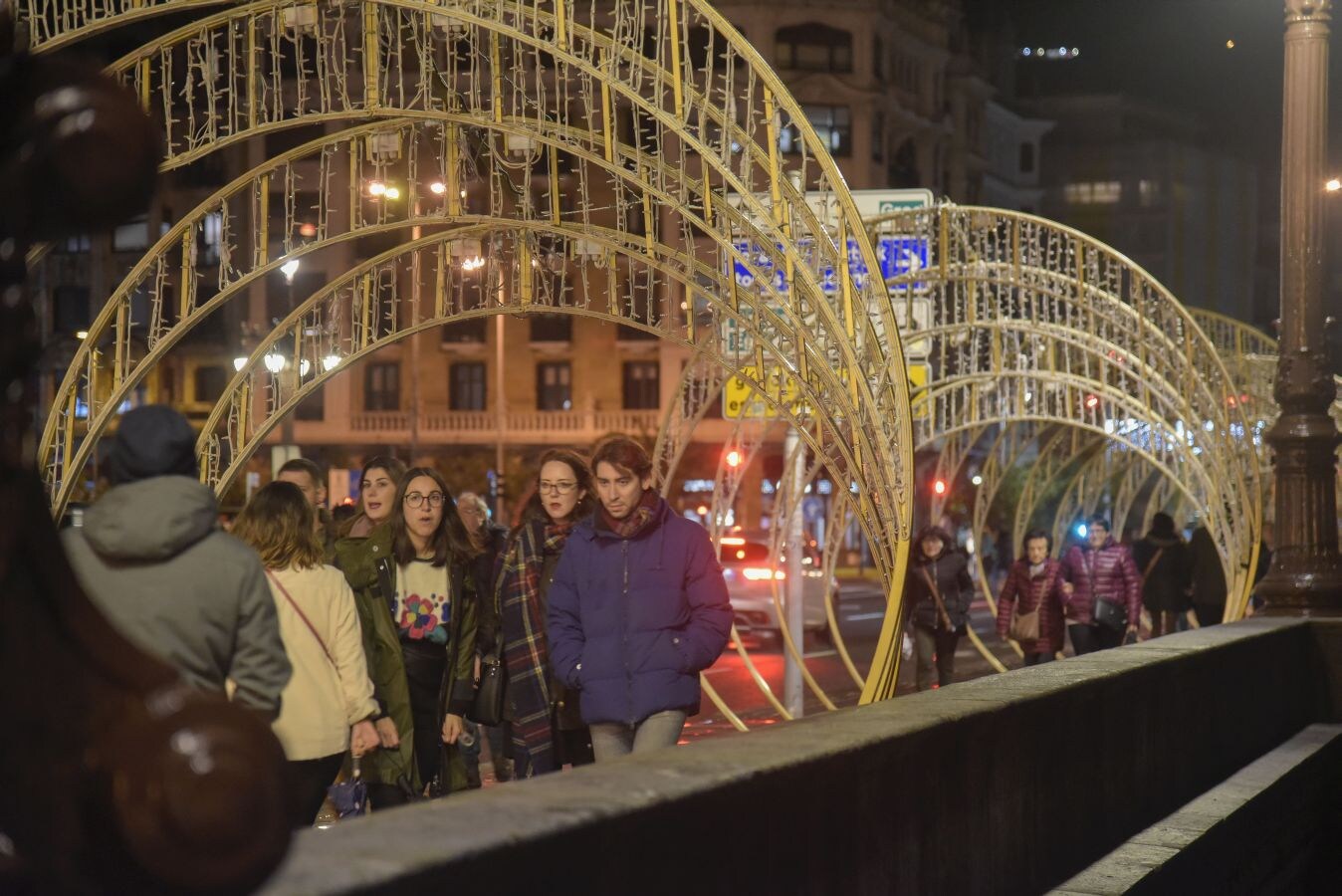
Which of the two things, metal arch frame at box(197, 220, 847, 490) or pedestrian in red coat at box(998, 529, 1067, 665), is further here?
pedestrian in red coat at box(998, 529, 1067, 665)

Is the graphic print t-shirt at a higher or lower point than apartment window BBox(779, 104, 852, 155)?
lower

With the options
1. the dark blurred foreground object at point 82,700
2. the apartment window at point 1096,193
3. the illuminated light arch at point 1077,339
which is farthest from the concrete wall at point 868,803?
Answer: the apartment window at point 1096,193

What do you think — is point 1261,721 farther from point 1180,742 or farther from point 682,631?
point 682,631

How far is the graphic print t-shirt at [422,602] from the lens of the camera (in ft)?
29.0

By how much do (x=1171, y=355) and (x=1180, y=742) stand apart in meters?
13.4

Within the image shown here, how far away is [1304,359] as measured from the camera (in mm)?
13891

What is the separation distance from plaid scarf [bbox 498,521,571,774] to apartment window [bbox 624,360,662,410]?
2310 inches

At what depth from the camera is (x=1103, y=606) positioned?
63.3 ft

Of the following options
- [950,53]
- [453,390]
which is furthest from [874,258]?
[950,53]

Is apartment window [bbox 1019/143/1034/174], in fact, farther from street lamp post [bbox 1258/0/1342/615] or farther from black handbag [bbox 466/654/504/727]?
black handbag [bbox 466/654/504/727]

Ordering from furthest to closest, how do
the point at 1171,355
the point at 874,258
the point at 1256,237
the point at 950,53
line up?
the point at 1256,237 → the point at 950,53 → the point at 1171,355 → the point at 874,258

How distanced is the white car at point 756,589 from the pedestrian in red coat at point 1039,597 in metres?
11.2

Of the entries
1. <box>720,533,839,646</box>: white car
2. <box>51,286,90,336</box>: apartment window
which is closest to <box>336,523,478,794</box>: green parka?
<box>720,533,839,646</box>: white car

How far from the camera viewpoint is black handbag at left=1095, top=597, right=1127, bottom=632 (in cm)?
1916
